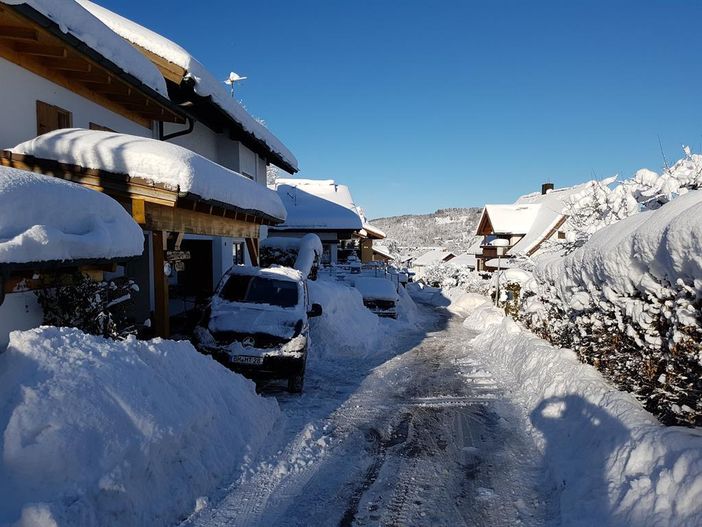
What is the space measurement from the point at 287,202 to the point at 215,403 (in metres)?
23.2

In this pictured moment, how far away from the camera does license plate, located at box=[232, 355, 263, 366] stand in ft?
26.0

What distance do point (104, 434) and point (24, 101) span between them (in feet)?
20.0

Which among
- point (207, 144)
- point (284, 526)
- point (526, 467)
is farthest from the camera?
point (207, 144)

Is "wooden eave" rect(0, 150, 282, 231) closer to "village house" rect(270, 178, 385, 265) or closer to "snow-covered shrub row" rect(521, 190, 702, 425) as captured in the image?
"snow-covered shrub row" rect(521, 190, 702, 425)

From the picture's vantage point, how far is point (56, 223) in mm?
5070

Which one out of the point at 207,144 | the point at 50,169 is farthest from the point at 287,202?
the point at 50,169

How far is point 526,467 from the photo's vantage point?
5500 mm

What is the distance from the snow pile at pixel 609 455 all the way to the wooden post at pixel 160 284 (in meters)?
6.02

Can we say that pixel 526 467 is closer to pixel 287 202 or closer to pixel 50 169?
pixel 50 169

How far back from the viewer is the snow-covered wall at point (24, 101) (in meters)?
7.18

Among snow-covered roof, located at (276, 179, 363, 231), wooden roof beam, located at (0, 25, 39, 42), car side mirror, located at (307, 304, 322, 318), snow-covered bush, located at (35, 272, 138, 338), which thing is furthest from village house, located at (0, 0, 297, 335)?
snow-covered roof, located at (276, 179, 363, 231)

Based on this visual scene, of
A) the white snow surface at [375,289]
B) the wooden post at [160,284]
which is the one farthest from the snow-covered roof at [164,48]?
the white snow surface at [375,289]

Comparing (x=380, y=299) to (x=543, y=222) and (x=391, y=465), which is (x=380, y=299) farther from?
(x=543, y=222)

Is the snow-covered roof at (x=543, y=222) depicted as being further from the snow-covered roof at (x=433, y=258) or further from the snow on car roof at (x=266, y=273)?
the snow-covered roof at (x=433, y=258)
